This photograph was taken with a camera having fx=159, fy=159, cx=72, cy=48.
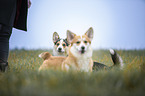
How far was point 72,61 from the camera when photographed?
254 cm

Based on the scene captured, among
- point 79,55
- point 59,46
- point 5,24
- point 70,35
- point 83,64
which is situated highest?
point 5,24

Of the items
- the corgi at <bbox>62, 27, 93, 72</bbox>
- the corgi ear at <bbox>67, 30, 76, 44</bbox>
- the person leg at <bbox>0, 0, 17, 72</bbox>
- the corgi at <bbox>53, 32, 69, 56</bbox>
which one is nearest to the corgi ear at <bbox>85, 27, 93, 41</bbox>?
the corgi at <bbox>62, 27, 93, 72</bbox>

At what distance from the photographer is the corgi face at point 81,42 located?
2506 millimetres

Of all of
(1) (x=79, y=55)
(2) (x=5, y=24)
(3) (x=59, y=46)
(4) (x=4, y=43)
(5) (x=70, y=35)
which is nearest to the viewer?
(1) (x=79, y=55)

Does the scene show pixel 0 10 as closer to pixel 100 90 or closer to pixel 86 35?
pixel 86 35

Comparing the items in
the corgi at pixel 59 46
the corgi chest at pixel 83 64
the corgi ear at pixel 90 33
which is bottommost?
the corgi chest at pixel 83 64

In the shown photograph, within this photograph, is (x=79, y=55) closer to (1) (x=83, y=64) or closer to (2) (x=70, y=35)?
(1) (x=83, y=64)

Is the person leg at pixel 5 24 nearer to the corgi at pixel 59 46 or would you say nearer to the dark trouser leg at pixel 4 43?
the dark trouser leg at pixel 4 43

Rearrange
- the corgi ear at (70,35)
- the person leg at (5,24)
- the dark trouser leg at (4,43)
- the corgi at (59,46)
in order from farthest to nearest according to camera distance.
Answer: the corgi at (59,46)
the dark trouser leg at (4,43)
the person leg at (5,24)
the corgi ear at (70,35)

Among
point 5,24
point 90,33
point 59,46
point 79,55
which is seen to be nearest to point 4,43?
point 5,24

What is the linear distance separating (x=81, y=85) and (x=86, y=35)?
45.3 inches

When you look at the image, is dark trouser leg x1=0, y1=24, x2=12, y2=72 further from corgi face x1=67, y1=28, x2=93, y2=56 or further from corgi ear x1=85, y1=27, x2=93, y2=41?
corgi ear x1=85, y1=27, x2=93, y2=41

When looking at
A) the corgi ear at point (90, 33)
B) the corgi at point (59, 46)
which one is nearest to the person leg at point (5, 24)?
the corgi at point (59, 46)

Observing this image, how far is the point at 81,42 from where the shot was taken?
256 centimetres
